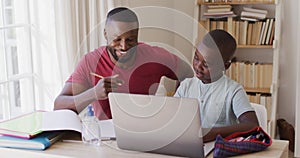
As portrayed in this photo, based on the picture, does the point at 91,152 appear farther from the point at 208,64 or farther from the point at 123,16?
the point at 123,16

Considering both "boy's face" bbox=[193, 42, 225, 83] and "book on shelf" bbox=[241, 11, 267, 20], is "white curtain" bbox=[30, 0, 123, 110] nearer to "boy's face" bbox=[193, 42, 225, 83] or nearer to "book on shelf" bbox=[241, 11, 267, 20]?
"boy's face" bbox=[193, 42, 225, 83]

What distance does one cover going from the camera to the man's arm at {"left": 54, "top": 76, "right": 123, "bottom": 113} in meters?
1.69

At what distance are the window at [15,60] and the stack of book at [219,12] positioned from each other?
1.58 m

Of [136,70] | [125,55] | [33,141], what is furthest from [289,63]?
[33,141]

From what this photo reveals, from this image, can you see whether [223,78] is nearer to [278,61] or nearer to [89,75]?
[89,75]

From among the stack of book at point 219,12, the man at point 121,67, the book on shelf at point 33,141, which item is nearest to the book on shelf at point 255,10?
the stack of book at point 219,12

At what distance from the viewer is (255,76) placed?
3.62 m

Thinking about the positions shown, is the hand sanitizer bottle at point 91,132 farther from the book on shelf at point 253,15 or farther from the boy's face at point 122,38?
the book on shelf at point 253,15

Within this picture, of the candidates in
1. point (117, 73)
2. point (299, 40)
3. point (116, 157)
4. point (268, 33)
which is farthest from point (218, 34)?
point (268, 33)

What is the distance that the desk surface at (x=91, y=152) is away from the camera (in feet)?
4.66

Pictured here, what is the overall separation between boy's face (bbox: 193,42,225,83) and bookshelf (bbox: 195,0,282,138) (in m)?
1.83

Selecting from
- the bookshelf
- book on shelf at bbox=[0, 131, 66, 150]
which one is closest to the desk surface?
book on shelf at bbox=[0, 131, 66, 150]

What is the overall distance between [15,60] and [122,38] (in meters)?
0.99

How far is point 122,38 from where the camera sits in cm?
195
